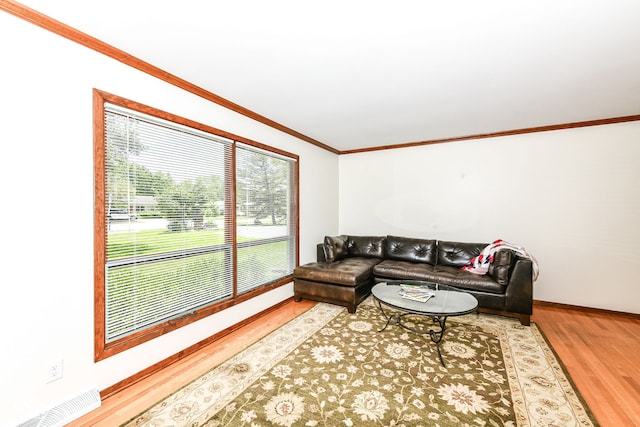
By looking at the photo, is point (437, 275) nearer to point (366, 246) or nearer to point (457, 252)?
point (457, 252)

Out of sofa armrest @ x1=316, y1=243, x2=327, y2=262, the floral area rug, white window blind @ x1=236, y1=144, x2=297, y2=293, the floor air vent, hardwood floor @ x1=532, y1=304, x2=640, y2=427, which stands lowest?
hardwood floor @ x1=532, y1=304, x2=640, y2=427

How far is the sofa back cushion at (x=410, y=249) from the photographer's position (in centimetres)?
439

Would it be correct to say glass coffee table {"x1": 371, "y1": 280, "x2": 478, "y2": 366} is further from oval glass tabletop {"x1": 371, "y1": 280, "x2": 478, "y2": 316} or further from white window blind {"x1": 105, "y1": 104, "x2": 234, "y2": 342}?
white window blind {"x1": 105, "y1": 104, "x2": 234, "y2": 342}

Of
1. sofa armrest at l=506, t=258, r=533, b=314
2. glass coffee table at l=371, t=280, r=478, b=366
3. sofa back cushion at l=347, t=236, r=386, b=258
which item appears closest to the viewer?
glass coffee table at l=371, t=280, r=478, b=366

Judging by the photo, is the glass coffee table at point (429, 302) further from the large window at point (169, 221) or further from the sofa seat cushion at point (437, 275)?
the large window at point (169, 221)

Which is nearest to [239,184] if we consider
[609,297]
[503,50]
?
[503,50]

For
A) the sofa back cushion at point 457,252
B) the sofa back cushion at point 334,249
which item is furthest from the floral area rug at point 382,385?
the sofa back cushion at point 334,249

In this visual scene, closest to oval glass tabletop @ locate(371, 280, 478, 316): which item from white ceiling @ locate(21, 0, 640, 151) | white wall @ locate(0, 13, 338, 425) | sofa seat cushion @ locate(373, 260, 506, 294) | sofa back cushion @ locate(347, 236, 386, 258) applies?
sofa seat cushion @ locate(373, 260, 506, 294)

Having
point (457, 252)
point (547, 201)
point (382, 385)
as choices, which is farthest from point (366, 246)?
point (382, 385)

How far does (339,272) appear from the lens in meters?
3.63

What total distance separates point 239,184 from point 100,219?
4.79 feet

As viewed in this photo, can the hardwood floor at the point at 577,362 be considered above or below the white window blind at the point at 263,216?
below

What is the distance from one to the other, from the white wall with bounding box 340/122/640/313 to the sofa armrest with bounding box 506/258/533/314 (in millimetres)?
1158

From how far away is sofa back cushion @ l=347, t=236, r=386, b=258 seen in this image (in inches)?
187
